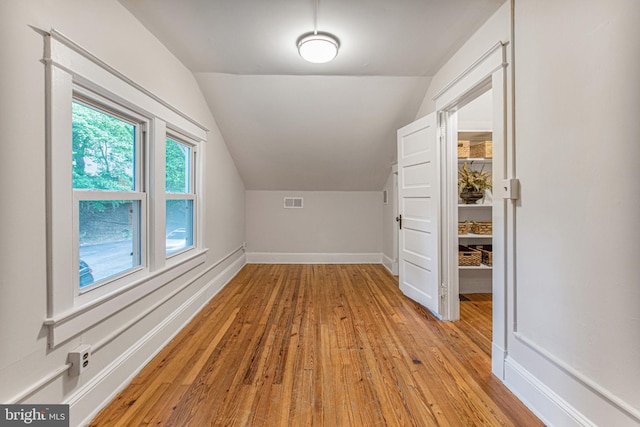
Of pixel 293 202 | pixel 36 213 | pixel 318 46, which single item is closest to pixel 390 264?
pixel 293 202

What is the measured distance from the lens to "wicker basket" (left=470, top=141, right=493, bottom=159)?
3117 mm

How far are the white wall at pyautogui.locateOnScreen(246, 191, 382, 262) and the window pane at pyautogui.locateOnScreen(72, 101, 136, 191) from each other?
312 centimetres

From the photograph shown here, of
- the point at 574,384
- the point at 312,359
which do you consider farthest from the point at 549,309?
the point at 312,359

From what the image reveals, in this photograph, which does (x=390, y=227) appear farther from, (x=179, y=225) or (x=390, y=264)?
(x=179, y=225)

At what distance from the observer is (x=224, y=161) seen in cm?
378

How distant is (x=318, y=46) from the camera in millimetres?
2135

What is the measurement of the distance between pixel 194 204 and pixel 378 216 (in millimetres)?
3233

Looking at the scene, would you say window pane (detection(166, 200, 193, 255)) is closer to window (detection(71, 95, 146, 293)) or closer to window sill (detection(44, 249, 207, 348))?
window sill (detection(44, 249, 207, 348))

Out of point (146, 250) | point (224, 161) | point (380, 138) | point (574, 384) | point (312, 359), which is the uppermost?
point (380, 138)

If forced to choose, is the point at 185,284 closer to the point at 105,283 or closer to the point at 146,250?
the point at 146,250

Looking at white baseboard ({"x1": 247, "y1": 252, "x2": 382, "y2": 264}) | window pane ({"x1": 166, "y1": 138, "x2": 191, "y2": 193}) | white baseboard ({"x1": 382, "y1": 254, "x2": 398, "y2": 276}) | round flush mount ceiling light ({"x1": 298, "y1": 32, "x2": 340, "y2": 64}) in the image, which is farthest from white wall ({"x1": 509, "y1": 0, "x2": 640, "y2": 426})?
white baseboard ({"x1": 247, "y1": 252, "x2": 382, "y2": 264})

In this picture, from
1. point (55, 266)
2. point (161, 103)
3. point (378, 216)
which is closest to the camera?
point (55, 266)

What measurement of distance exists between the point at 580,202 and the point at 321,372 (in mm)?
1696

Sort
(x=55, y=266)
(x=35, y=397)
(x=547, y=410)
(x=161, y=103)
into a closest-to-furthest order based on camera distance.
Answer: (x=35, y=397) < (x=55, y=266) < (x=547, y=410) < (x=161, y=103)
